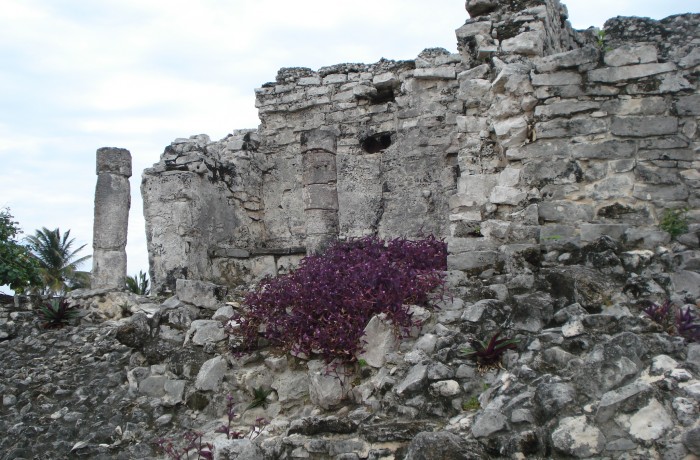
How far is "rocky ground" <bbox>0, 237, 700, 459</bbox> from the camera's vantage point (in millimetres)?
3896

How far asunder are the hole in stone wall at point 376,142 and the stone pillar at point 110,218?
360 centimetres

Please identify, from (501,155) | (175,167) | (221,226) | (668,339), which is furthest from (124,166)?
(668,339)

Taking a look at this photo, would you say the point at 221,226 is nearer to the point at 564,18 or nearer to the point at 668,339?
the point at 564,18

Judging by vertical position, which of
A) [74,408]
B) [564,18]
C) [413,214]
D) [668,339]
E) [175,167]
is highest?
[564,18]

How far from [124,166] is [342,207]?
10.8 ft

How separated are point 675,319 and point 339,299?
244 cm

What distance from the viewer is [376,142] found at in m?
11.3

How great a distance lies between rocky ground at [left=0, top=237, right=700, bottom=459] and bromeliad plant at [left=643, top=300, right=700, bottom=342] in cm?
7

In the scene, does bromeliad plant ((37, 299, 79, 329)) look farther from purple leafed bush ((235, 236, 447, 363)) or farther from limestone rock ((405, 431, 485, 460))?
limestone rock ((405, 431, 485, 460))

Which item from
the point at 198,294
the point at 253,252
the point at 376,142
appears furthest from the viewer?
the point at 376,142

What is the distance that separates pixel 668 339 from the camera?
14.1 feet

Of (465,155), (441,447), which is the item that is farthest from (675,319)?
(465,155)

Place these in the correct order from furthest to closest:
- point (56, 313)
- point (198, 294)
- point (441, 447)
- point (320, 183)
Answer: point (320, 183)
point (56, 313)
point (198, 294)
point (441, 447)

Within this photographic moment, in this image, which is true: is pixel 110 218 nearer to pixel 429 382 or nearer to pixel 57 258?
pixel 429 382
